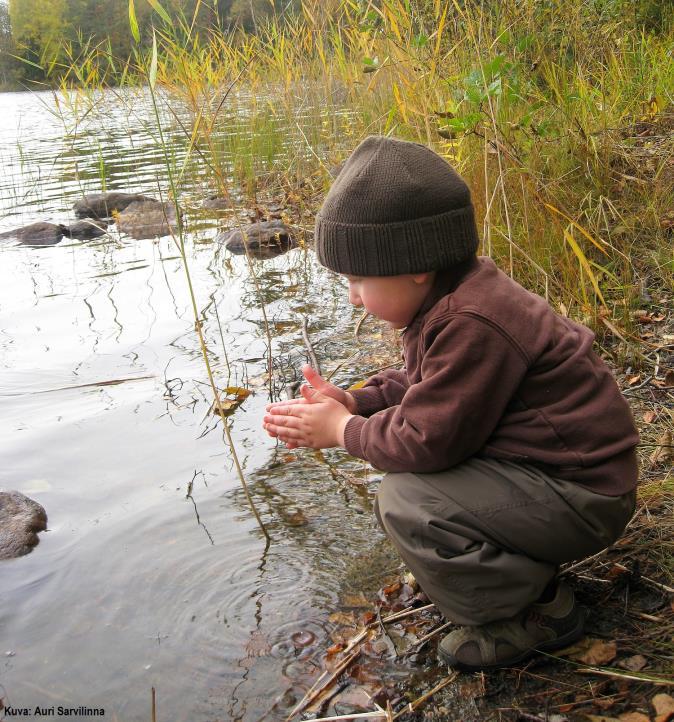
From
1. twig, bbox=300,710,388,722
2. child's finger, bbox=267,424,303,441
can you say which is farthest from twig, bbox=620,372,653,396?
twig, bbox=300,710,388,722

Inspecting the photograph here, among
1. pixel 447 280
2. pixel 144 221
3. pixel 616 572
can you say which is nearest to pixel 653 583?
pixel 616 572

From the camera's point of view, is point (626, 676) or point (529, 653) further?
point (529, 653)

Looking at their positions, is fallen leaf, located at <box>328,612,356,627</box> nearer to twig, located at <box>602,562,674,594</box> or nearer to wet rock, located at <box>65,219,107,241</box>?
twig, located at <box>602,562,674,594</box>

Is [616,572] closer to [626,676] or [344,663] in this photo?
[626,676]

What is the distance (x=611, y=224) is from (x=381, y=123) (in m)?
1.84

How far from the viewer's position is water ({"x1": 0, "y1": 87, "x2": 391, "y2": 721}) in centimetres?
200

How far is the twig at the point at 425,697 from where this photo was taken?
1700mm

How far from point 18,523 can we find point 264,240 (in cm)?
424

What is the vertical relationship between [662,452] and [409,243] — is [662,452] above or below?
below

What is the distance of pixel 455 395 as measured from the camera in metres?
1.62

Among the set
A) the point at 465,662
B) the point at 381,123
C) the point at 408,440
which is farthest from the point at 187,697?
the point at 381,123

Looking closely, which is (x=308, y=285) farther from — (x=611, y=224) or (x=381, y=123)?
(x=611, y=224)

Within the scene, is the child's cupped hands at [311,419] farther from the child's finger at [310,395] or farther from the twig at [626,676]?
the twig at [626,676]

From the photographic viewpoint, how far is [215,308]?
4883 millimetres
